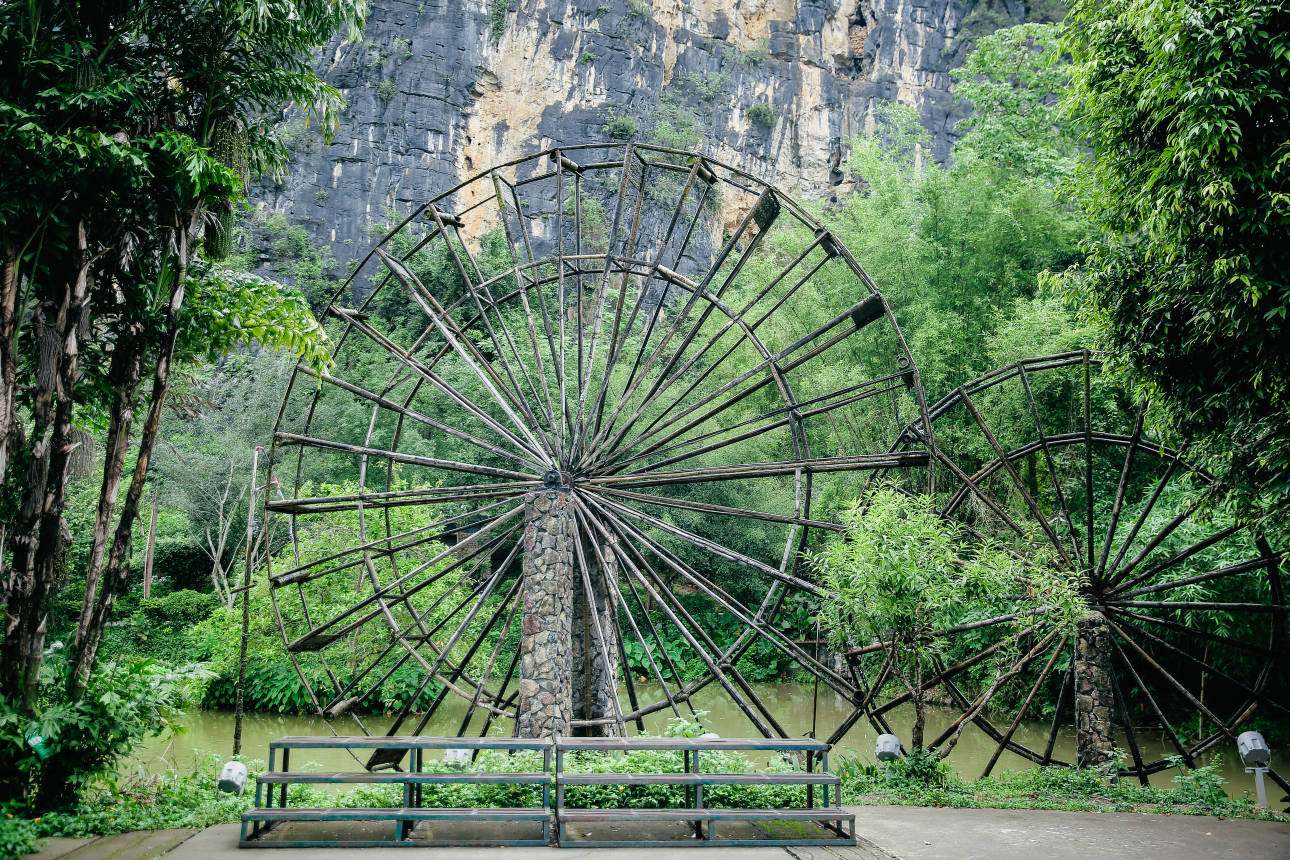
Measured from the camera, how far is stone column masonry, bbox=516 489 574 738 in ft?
30.0

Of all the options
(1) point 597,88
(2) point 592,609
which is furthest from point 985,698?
(1) point 597,88

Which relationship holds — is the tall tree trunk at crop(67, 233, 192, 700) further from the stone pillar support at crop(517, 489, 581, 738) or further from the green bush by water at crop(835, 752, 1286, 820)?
the green bush by water at crop(835, 752, 1286, 820)

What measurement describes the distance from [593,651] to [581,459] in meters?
2.36

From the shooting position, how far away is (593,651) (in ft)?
34.6

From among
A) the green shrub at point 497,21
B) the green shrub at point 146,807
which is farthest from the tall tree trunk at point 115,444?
the green shrub at point 497,21

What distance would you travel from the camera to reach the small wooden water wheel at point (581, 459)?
10.1m

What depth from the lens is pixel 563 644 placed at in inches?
371

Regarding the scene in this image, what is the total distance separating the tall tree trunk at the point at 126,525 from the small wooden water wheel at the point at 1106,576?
26.9 feet

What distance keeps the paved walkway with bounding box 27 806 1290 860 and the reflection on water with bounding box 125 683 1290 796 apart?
5.59 meters

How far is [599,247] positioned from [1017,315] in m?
26.8

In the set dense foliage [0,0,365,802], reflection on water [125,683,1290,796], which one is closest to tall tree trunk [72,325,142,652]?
dense foliage [0,0,365,802]

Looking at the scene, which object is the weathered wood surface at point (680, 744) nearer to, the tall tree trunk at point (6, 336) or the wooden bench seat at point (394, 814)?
the wooden bench seat at point (394, 814)

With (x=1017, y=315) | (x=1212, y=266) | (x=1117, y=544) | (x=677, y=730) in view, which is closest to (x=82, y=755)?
(x=677, y=730)

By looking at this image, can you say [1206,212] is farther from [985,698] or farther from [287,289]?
[287,289]
